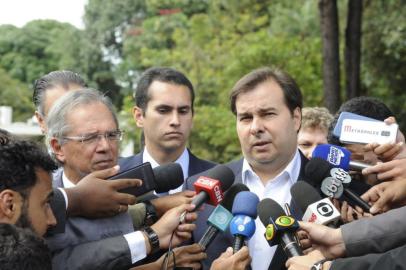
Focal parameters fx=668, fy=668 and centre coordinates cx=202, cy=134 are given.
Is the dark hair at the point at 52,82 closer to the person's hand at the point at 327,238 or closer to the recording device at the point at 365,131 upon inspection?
the recording device at the point at 365,131

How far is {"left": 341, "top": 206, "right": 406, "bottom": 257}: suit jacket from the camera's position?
2631mm

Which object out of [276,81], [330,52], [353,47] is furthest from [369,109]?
[353,47]

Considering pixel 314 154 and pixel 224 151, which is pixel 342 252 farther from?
pixel 224 151

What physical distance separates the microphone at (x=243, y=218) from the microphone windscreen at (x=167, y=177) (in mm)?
294

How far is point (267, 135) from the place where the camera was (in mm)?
3395

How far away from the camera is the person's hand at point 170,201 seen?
9.58 feet

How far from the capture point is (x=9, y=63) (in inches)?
1644

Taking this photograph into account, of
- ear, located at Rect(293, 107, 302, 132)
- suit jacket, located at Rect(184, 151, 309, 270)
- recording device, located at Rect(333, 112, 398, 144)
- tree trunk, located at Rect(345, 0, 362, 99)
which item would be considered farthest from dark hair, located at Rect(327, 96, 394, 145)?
tree trunk, located at Rect(345, 0, 362, 99)

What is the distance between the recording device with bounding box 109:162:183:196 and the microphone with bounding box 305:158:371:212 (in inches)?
24.6

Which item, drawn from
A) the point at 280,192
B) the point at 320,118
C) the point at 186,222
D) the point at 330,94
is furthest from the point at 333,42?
the point at 186,222

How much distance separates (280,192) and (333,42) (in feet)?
22.5

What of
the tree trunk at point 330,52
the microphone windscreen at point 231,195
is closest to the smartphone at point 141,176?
the microphone windscreen at point 231,195

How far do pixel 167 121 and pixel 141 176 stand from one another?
1652 millimetres

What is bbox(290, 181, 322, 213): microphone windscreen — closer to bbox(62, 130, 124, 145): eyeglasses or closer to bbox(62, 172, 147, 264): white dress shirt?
bbox(62, 172, 147, 264): white dress shirt
